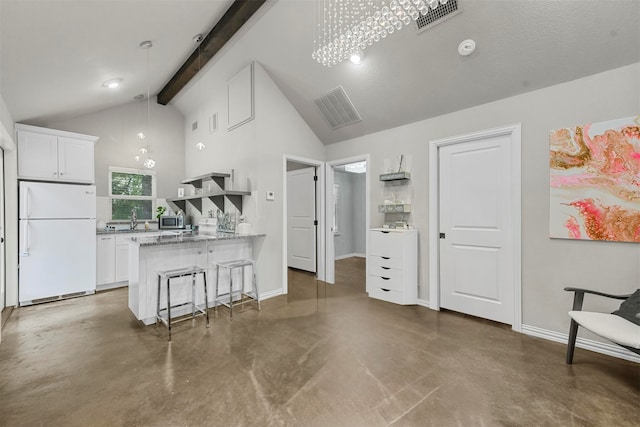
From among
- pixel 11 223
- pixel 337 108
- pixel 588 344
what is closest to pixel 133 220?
pixel 11 223

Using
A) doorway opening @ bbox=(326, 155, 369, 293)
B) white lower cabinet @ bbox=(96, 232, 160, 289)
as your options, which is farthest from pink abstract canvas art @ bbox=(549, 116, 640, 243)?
white lower cabinet @ bbox=(96, 232, 160, 289)

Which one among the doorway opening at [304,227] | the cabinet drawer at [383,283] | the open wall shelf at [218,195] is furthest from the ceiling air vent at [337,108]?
the cabinet drawer at [383,283]

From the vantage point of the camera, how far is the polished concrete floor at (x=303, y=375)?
174 cm

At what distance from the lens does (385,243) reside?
384cm

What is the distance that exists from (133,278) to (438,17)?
4248 millimetres

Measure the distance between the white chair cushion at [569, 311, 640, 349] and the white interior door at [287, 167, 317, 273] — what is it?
3.79m

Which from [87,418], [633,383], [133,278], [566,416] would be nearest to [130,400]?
[87,418]

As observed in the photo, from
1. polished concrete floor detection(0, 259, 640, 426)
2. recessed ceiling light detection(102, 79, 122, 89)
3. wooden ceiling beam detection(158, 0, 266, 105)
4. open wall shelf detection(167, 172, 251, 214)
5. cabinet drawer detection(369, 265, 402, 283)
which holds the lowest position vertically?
polished concrete floor detection(0, 259, 640, 426)

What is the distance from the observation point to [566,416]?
5.66 feet

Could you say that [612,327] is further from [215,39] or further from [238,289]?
[215,39]

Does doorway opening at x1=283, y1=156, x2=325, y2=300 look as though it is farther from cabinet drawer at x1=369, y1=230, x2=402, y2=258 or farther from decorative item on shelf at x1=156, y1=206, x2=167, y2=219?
decorative item on shelf at x1=156, y1=206, x2=167, y2=219

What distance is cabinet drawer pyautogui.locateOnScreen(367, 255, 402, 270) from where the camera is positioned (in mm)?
3717

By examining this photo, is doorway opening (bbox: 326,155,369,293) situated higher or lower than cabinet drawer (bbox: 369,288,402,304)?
higher

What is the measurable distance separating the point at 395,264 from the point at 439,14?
2836 millimetres
